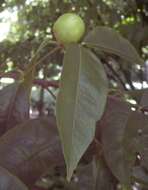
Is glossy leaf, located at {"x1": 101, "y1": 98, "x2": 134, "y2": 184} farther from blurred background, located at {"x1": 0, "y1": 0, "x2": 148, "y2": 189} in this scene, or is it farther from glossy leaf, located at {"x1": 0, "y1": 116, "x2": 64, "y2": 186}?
blurred background, located at {"x1": 0, "y1": 0, "x2": 148, "y2": 189}

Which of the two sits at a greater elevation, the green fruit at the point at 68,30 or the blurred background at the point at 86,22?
the green fruit at the point at 68,30

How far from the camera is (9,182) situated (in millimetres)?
658

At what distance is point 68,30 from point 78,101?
153 mm

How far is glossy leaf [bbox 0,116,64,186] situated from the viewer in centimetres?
72

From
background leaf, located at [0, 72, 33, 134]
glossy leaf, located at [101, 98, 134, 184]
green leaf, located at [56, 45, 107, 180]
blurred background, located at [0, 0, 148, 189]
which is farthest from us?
blurred background, located at [0, 0, 148, 189]

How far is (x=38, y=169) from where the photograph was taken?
0.74 metres

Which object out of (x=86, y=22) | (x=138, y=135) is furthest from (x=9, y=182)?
(x=86, y=22)

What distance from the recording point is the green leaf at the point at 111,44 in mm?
716

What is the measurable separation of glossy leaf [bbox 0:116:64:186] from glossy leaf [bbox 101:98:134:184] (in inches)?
3.1

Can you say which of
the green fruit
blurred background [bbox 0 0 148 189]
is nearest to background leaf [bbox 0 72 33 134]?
the green fruit

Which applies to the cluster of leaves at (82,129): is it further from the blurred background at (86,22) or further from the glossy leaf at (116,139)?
the blurred background at (86,22)

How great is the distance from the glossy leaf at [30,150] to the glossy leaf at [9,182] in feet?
0.14

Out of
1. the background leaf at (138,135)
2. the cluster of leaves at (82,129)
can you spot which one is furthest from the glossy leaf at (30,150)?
the background leaf at (138,135)

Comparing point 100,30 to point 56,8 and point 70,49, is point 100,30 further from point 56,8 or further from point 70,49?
point 56,8
